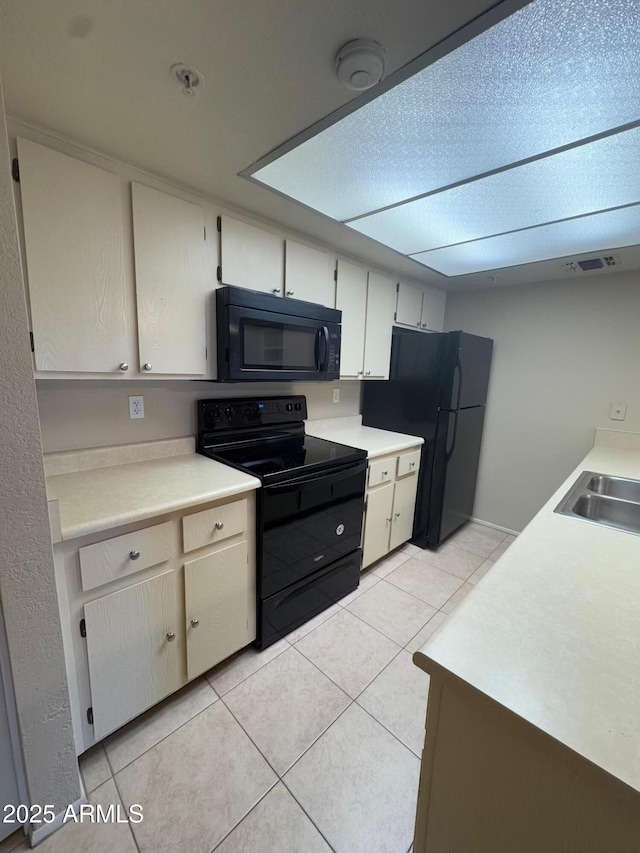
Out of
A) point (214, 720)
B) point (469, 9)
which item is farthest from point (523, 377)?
point (214, 720)

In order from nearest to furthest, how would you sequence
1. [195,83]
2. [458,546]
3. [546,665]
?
[546,665] → [195,83] → [458,546]

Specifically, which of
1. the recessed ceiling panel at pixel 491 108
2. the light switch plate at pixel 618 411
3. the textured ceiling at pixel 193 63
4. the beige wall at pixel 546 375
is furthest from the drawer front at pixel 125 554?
the light switch plate at pixel 618 411

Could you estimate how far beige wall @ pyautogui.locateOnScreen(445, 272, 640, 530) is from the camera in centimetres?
247

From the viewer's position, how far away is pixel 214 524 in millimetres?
1424

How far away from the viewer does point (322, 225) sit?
1.88 m

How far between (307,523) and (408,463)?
1.03 m

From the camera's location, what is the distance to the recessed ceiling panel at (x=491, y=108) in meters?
0.78

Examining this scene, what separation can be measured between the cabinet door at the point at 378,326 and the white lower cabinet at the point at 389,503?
0.66m

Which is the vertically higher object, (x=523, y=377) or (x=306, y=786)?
(x=523, y=377)

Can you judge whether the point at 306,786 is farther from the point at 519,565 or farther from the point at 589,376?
the point at 589,376

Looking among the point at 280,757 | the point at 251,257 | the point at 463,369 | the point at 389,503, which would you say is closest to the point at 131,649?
the point at 280,757

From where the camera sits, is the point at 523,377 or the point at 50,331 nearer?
the point at 50,331

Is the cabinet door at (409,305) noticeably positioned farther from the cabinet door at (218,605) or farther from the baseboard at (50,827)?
the baseboard at (50,827)

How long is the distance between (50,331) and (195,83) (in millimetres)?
913
